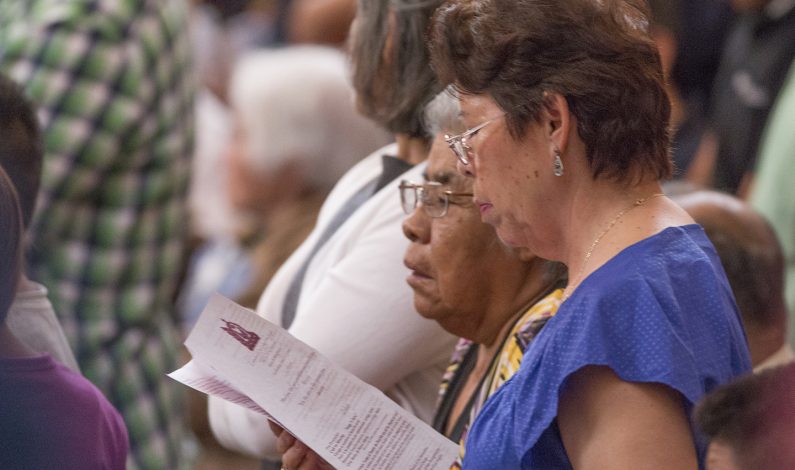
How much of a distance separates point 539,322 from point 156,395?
57.3 inches

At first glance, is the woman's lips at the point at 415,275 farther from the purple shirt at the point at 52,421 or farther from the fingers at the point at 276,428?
the purple shirt at the point at 52,421

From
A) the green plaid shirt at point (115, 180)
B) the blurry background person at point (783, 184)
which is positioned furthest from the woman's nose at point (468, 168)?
the blurry background person at point (783, 184)

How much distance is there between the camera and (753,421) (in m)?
1.39

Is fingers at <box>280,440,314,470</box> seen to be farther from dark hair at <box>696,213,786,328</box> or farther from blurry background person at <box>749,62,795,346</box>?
blurry background person at <box>749,62,795,346</box>

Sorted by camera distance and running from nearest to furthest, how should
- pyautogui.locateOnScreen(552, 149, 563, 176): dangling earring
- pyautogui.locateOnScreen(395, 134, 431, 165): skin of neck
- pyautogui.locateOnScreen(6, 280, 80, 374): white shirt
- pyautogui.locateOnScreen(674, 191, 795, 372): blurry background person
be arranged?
1. pyautogui.locateOnScreen(552, 149, 563, 176): dangling earring
2. pyautogui.locateOnScreen(6, 280, 80, 374): white shirt
3. pyautogui.locateOnScreen(395, 134, 431, 165): skin of neck
4. pyautogui.locateOnScreen(674, 191, 795, 372): blurry background person

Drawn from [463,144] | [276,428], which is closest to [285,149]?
[276,428]

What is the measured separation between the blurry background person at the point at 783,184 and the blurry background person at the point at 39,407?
1.98 meters

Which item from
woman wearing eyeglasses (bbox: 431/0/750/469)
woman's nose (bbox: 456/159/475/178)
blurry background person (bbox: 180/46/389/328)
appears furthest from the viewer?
blurry background person (bbox: 180/46/389/328)

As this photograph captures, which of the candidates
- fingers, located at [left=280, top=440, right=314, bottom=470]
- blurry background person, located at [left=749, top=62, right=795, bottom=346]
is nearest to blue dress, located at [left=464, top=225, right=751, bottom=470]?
fingers, located at [left=280, top=440, right=314, bottom=470]

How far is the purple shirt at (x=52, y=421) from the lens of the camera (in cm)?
171

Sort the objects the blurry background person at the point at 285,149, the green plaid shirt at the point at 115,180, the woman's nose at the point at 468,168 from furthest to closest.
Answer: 1. the blurry background person at the point at 285,149
2. the green plaid shirt at the point at 115,180
3. the woman's nose at the point at 468,168

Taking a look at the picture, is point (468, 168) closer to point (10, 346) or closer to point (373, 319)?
point (373, 319)

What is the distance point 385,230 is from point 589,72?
70cm

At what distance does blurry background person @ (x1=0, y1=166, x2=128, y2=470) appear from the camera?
1.72 metres
